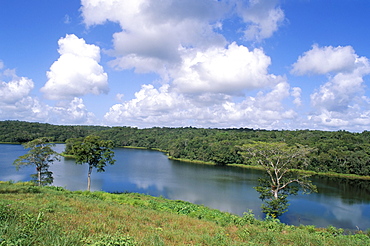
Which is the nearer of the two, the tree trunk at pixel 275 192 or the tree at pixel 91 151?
the tree trunk at pixel 275 192

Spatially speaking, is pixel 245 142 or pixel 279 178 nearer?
pixel 279 178

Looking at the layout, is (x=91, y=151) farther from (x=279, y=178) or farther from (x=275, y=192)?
(x=279, y=178)

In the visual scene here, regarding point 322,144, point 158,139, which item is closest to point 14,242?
point 322,144

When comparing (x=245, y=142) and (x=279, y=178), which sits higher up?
(x=245, y=142)

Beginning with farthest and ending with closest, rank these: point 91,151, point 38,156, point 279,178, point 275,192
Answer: point 38,156 → point 91,151 → point 279,178 → point 275,192

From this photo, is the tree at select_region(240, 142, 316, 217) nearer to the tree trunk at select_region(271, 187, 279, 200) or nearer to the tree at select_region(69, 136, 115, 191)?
the tree trunk at select_region(271, 187, 279, 200)

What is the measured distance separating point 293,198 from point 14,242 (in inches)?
1360

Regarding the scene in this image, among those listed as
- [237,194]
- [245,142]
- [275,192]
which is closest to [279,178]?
[275,192]

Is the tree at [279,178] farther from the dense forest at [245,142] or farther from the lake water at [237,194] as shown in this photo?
the dense forest at [245,142]

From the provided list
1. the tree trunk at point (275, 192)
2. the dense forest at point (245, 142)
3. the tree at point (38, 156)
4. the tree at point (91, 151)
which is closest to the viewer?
the tree trunk at point (275, 192)

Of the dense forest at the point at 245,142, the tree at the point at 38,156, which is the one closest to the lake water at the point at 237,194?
the dense forest at the point at 245,142

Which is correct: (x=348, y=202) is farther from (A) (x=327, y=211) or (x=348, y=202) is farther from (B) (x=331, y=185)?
(B) (x=331, y=185)

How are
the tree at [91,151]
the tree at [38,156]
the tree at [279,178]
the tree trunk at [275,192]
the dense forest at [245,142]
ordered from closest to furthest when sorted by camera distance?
the tree at [279,178] < the tree trunk at [275,192] < the tree at [91,151] < the tree at [38,156] < the dense forest at [245,142]

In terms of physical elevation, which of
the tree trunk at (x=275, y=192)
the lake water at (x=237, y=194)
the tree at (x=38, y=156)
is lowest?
the lake water at (x=237, y=194)
